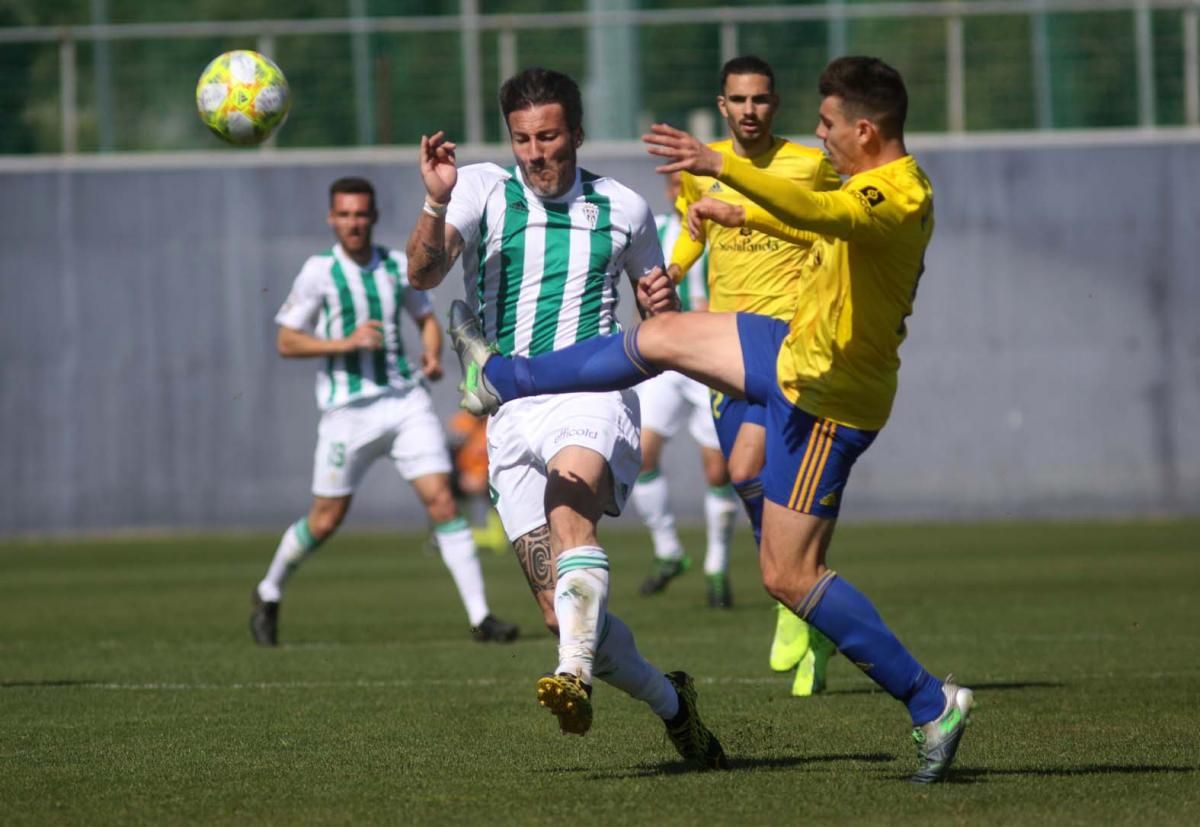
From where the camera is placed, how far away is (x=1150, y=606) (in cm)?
1207

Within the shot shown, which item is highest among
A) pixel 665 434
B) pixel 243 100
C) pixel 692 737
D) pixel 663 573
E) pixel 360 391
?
pixel 243 100

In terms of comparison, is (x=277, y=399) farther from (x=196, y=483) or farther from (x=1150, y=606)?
(x=1150, y=606)

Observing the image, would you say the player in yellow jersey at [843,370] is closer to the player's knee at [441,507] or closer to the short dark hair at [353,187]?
the player's knee at [441,507]

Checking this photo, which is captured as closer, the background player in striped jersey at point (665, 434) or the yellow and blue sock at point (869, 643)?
the yellow and blue sock at point (869, 643)

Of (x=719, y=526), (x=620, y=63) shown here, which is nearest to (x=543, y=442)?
(x=719, y=526)

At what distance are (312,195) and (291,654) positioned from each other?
1195 centimetres

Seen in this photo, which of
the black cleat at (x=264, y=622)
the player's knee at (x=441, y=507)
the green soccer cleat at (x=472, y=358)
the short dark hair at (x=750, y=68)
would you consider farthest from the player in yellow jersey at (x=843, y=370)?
the black cleat at (x=264, y=622)

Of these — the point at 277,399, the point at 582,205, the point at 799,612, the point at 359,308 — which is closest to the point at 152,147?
the point at 277,399

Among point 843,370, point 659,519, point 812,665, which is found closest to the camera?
point 843,370

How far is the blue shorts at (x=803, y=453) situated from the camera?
5.75m

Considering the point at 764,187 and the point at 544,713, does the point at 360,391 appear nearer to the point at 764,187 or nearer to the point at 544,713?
the point at 544,713

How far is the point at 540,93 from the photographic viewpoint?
6.45m

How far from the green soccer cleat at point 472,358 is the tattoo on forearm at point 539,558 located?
46 centimetres

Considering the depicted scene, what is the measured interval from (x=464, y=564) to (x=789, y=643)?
10.5 ft
